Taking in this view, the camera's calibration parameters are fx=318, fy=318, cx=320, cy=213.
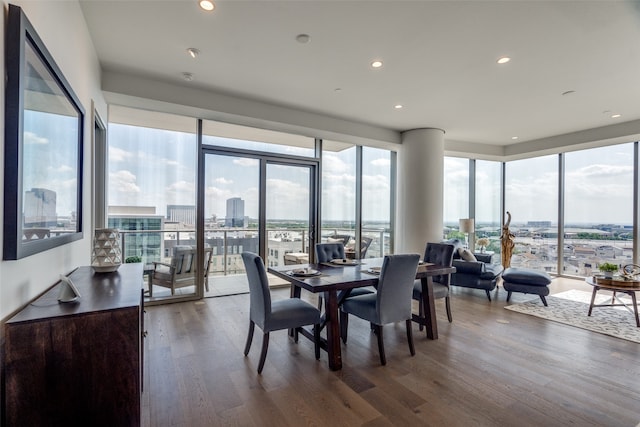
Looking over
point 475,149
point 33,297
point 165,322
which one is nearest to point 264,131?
point 165,322

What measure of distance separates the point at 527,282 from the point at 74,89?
19.0 ft

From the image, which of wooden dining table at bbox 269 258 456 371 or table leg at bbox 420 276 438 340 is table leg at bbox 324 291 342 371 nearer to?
wooden dining table at bbox 269 258 456 371

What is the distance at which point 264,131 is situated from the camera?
537cm

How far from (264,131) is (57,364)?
14.9 ft

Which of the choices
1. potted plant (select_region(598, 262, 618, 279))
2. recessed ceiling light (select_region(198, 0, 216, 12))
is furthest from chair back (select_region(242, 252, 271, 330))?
potted plant (select_region(598, 262, 618, 279))

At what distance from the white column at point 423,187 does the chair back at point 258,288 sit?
405 cm

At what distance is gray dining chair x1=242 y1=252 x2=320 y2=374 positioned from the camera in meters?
2.63

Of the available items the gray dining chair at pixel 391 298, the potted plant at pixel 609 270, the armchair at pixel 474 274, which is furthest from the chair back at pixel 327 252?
the potted plant at pixel 609 270

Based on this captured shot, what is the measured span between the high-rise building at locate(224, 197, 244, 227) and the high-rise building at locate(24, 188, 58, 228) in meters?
3.27

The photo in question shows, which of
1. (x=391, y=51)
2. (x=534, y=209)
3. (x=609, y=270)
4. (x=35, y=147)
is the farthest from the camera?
(x=534, y=209)

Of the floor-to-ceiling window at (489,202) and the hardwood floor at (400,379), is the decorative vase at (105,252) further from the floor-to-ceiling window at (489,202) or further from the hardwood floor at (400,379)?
the floor-to-ceiling window at (489,202)

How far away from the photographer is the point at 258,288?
2705 millimetres

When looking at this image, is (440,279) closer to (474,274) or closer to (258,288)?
(474,274)

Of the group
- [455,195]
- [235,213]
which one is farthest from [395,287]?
[455,195]
